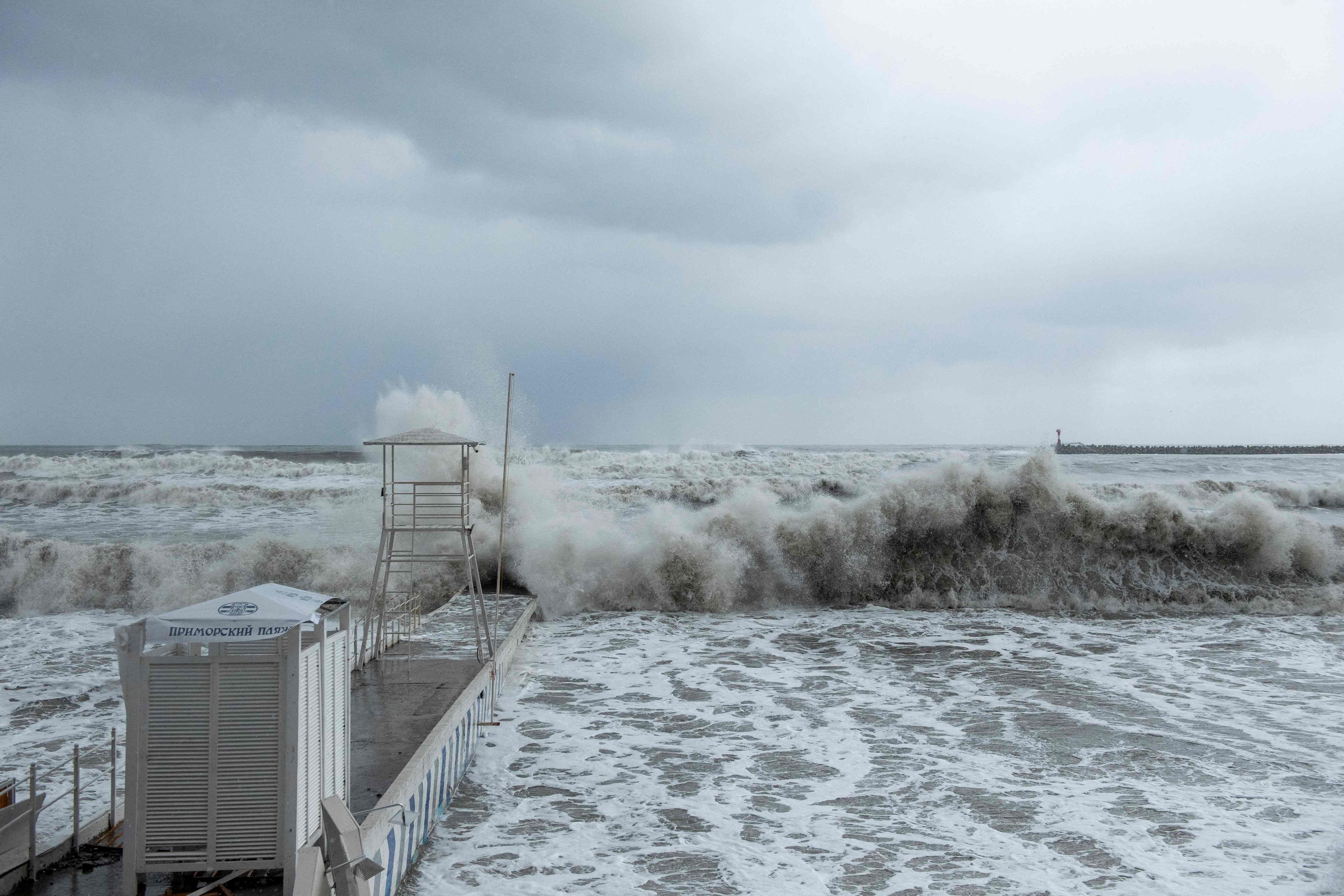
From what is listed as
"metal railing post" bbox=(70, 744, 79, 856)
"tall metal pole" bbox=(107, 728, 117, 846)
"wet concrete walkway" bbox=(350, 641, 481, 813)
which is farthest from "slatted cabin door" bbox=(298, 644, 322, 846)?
"metal railing post" bbox=(70, 744, 79, 856)

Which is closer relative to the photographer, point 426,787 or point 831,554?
point 426,787

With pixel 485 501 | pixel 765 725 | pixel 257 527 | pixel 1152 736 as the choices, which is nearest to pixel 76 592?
pixel 257 527

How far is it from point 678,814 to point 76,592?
1853cm

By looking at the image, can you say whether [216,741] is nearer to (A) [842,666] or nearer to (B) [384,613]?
(B) [384,613]

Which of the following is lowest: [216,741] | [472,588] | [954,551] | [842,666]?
[842,666]

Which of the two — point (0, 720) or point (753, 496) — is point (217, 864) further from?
point (753, 496)

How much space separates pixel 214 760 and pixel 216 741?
4.4 inches

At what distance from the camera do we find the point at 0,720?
988 centimetres

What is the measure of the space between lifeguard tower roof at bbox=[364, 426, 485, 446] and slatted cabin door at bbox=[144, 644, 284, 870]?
4.26m

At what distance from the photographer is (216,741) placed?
14.8 ft

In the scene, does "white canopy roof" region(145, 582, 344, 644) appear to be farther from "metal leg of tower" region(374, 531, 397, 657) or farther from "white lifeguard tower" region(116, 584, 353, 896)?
"metal leg of tower" region(374, 531, 397, 657)

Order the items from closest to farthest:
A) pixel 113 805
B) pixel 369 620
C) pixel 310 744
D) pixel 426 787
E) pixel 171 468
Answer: pixel 310 744 < pixel 113 805 < pixel 426 787 < pixel 369 620 < pixel 171 468

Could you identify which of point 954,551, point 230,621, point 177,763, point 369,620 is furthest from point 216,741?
point 954,551

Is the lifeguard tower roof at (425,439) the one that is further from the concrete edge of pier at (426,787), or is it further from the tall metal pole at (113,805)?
the tall metal pole at (113,805)
